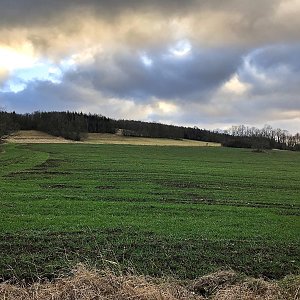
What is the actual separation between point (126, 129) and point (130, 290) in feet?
467

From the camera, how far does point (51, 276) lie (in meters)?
10.6

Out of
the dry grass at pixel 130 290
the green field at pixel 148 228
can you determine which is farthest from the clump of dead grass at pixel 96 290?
the green field at pixel 148 228

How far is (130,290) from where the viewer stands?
7.98 meters

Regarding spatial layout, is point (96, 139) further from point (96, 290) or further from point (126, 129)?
point (96, 290)

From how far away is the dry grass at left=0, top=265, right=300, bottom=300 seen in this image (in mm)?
7812

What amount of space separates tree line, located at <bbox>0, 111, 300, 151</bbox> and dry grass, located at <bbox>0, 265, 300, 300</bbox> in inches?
4506

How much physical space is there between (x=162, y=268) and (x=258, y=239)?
5.68 meters

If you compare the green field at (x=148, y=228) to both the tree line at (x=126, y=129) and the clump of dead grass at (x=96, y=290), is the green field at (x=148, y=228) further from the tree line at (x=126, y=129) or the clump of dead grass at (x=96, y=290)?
the tree line at (x=126, y=129)

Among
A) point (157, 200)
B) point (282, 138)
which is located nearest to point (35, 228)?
point (157, 200)

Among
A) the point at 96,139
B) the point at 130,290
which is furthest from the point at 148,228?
the point at 96,139

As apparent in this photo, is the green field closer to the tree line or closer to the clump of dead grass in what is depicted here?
the clump of dead grass

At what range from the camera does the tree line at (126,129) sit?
132 metres

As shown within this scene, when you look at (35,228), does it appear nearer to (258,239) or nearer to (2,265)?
(2,265)

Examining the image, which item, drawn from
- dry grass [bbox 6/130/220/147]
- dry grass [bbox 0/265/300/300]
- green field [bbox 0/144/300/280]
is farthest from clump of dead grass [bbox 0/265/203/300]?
dry grass [bbox 6/130/220/147]
